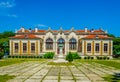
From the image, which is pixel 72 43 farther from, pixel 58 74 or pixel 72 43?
pixel 58 74

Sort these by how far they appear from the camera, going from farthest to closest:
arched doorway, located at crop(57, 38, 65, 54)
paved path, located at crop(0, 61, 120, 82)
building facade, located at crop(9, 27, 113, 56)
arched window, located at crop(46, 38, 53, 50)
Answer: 1. arched doorway, located at crop(57, 38, 65, 54)
2. arched window, located at crop(46, 38, 53, 50)
3. building facade, located at crop(9, 27, 113, 56)
4. paved path, located at crop(0, 61, 120, 82)

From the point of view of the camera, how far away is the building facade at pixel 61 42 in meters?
71.9

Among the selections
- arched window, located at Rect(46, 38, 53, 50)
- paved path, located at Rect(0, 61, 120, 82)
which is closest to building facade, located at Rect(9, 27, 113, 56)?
arched window, located at Rect(46, 38, 53, 50)

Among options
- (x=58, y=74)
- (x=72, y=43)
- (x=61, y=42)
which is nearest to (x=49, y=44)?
(x=61, y=42)

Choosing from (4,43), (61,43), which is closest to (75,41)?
(61,43)

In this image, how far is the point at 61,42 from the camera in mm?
Answer: 76250

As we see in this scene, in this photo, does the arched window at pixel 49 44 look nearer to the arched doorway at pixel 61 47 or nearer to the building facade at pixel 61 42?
the building facade at pixel 61 42

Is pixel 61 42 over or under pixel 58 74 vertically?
over

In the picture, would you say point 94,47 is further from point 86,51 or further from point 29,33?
point 29,33

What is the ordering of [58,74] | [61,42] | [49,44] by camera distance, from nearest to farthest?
1. [58,74]
2. [49,44]
3. [61,42]

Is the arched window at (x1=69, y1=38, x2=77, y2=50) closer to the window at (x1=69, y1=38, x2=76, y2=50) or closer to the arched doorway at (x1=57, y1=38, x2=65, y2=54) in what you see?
the window at (x1=69, y1=38, x2=76, y2=50)

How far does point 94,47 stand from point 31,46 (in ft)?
59.8

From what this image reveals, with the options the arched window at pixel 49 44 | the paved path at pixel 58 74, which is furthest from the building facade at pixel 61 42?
the paved path at pixel 58 74

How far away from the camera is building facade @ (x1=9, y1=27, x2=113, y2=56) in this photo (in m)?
71.9
